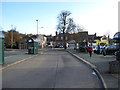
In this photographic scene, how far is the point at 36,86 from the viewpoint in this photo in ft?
24.0

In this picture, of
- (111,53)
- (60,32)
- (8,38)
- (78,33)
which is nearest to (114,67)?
(111,53)

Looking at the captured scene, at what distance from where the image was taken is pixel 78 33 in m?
54.9

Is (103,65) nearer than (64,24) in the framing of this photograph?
Yes

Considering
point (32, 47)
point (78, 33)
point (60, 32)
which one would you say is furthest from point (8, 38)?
point (32, 47)

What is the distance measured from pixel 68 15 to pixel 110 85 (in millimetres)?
54841

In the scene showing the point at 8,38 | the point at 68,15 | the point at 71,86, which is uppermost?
the point at 68,15

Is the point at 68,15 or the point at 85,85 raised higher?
the point at 68,15

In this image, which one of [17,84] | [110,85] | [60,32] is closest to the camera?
[110,85]

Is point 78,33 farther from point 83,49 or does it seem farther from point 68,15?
point 83,49

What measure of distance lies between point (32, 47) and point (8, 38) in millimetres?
43718

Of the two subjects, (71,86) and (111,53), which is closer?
(71,86)

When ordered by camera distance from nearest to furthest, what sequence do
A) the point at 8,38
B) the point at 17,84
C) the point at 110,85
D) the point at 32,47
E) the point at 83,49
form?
the point at 110,85 < the point at 17,84 < the point at 32,47 < the point at 83,49 < the point at 8,38

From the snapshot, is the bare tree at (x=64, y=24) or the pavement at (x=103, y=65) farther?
the bare tree at (x=64, y=24)

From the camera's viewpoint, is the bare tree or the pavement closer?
the pavement
